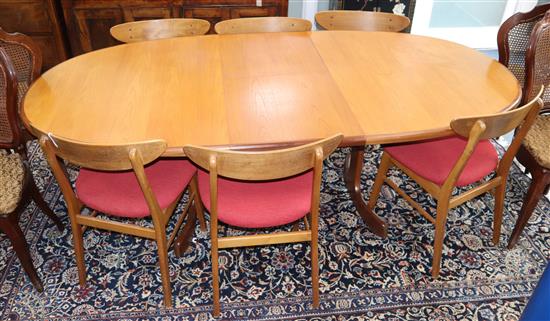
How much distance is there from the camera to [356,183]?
88.0 inches

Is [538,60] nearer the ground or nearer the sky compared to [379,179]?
nearer the sky

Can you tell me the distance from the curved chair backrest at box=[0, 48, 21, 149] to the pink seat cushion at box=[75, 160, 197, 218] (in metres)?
0.36

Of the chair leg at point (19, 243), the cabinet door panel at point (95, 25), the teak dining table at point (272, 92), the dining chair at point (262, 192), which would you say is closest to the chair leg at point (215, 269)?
the dining chair at point (262, 192)

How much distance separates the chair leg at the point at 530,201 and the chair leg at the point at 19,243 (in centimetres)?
215

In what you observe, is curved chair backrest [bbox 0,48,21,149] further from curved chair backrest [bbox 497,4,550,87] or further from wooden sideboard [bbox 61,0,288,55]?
curved chair backrest [bbox 497,4,550,87]

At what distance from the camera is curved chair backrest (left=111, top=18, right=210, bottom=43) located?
7.84 feet

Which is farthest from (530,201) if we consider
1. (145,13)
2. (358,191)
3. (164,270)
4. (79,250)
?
(145,13)

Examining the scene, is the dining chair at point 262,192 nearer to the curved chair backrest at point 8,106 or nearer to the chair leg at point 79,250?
the chair leg at point 79,250

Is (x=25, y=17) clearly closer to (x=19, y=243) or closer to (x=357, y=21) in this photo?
(x=19, y=243)

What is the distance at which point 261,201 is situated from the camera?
166 centimetres

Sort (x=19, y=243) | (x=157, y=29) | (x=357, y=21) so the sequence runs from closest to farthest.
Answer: (x=19, y=243) → (x=157, y=29) → (x=357, y=21)

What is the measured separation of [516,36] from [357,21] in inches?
33.4

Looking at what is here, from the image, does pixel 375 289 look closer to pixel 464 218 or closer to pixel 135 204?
pixel 464 218

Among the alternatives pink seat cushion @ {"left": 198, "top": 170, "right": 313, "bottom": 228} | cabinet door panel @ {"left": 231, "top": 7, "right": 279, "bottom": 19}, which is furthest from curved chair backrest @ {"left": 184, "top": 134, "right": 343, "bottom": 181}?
cabinet door panel @ {"left": 231, "top": 7, "right": 279, "bottom": 19}
